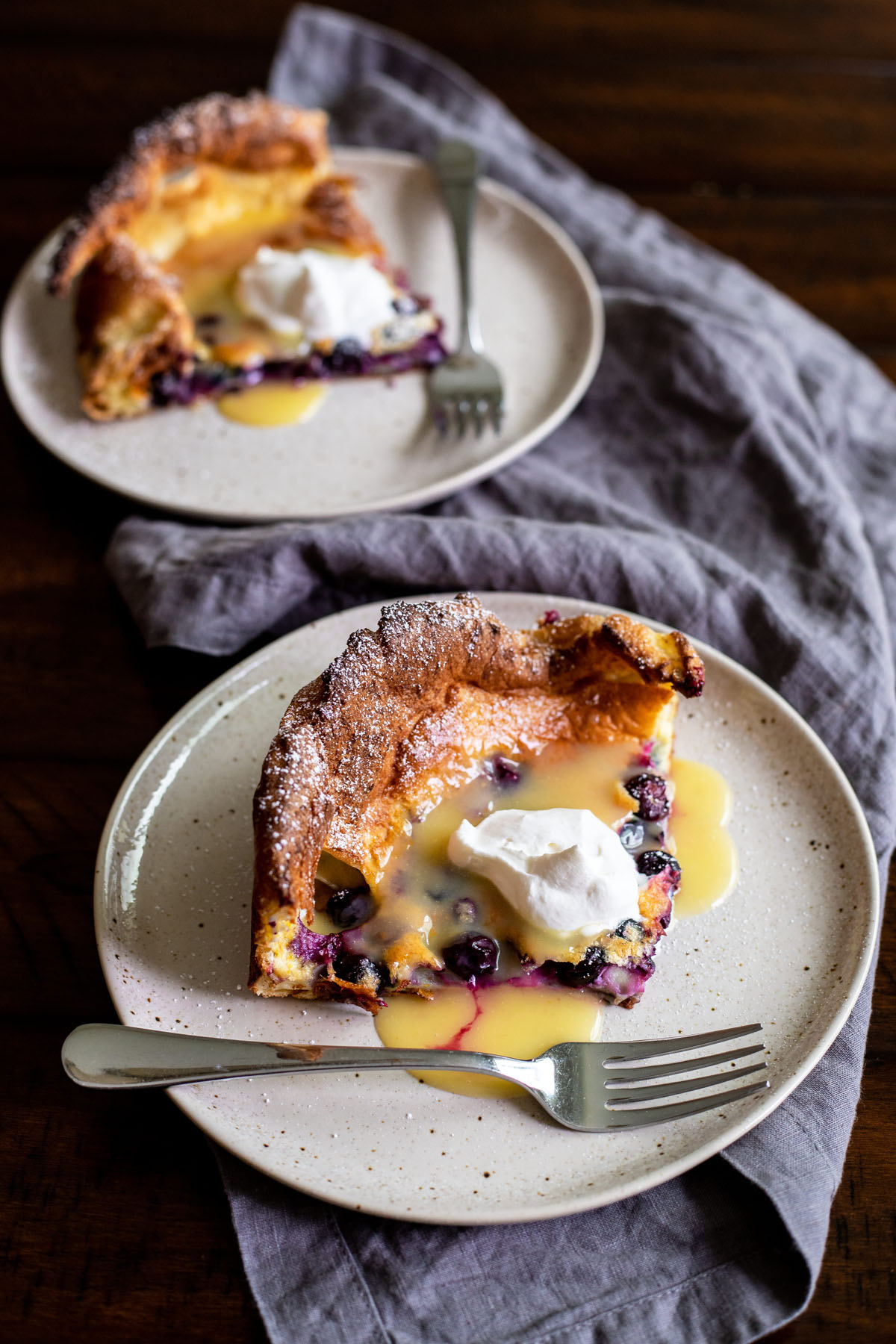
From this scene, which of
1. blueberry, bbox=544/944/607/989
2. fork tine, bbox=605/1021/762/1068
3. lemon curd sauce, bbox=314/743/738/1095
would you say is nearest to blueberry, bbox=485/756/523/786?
lemon curd sauce, bbox=314/743/738/1095

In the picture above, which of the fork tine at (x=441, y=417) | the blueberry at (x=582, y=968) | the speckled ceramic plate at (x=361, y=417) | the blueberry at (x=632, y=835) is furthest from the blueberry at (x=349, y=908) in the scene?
the fork tine at (x=441, y=417)

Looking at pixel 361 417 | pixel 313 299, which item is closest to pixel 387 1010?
pixel 361 417

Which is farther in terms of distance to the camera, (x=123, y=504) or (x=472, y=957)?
(x=123, y=504)

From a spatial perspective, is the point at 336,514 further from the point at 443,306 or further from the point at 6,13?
the point at 6,13

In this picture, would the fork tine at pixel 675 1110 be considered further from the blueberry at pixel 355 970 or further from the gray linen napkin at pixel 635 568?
the blueberry at pixel 355 970

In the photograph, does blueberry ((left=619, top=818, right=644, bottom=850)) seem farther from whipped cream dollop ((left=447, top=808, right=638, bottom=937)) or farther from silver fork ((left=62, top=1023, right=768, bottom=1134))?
silver fork ((left=62, top=1023, right=768, bottom=1134))

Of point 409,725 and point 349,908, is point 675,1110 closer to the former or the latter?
point 349,908
